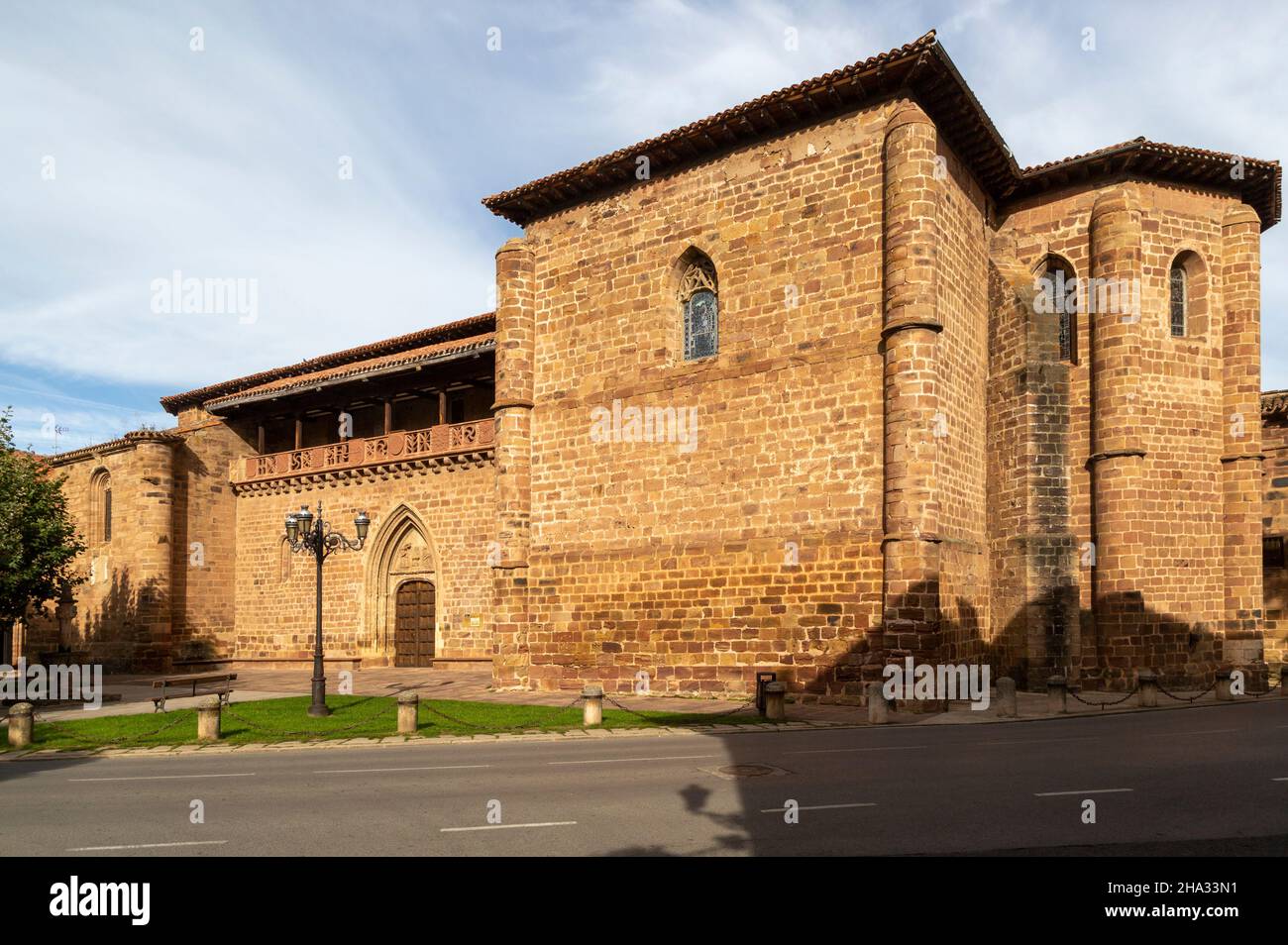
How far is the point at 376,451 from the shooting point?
28.0 m

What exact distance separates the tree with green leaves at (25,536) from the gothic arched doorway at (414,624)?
932 centimetres

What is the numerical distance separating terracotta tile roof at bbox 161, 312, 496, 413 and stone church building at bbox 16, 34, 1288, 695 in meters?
5.75

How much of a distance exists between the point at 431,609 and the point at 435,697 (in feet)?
26.8

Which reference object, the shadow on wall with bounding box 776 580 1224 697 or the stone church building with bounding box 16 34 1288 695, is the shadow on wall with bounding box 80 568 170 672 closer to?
the stone church building with bounding box 16 34 1288 695

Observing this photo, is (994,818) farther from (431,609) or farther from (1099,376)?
(431,609)

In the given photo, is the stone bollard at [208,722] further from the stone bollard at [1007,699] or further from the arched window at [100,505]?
the arched window at [100,505]

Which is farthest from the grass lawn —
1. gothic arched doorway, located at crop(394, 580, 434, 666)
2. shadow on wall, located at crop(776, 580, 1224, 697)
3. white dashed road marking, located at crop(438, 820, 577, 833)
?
gothic arched doorway, located at crop(394, 580, 434, 666)

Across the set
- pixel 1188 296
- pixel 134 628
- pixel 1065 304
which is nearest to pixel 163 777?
pixel 1065 304

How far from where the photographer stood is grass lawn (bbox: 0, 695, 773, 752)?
1383 cm

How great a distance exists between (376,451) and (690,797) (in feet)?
71.1

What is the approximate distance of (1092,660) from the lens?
60.5 feet

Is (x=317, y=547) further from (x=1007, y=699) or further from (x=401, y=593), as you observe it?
A: (x=1007, y=699)

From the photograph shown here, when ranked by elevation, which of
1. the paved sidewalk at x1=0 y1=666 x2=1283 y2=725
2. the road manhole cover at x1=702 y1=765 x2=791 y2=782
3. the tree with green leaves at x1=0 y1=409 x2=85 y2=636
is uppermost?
the tree with green leaves at x1=0 y1=409 x2=85 y2=636

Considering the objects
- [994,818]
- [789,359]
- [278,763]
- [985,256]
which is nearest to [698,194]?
[789,359]
